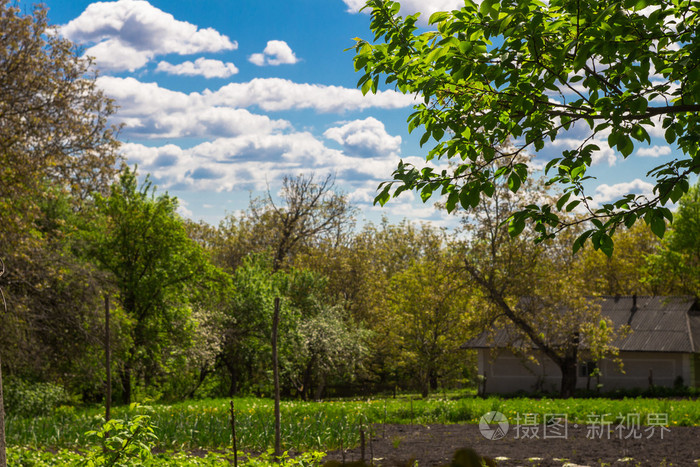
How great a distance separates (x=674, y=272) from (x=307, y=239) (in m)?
19.9

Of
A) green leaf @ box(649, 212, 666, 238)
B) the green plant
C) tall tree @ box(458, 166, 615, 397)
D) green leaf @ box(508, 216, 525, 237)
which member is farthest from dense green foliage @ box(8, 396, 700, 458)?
tall tree @ box(458, 166, 615, 397)

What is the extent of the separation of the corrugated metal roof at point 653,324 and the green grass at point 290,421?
36.3 feet

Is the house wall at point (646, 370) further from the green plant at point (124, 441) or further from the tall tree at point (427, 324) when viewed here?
the green plant at point (124, 441)

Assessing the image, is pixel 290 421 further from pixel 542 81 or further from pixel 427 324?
pixel 427 324

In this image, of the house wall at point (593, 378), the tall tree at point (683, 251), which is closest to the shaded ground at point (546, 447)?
the house wall at point (593, 378)

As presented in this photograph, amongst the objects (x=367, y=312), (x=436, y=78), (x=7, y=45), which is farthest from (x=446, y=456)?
(x=367, y=312)

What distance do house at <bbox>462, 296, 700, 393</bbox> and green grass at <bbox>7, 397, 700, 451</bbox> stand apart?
1112 cm

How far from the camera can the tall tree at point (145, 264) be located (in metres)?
21.8

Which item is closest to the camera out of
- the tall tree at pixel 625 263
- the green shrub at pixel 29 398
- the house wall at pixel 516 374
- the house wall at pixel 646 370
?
the green shrub at pixel 29 398

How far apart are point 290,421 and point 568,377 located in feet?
56.0

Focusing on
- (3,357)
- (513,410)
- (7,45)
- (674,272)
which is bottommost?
(513,410)

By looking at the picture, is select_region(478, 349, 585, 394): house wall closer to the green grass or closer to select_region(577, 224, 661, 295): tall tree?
select_region(577, 224, 661, 295): tall tree

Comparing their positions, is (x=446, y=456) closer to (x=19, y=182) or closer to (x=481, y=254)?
(x=19, y=182)

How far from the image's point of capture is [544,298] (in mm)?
25016
